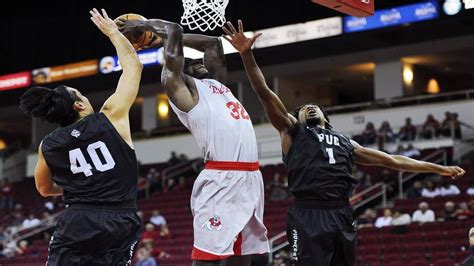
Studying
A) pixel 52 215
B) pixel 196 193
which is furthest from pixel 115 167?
pixel 52 215

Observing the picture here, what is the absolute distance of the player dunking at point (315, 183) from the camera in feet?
19.0

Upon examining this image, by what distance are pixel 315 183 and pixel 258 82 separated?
0.92 metres

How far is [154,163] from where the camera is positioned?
28.5 m

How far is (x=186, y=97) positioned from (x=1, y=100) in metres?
28.4

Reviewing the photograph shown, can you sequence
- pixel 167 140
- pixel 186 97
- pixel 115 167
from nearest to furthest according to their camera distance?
pixel 115 167 → pixel 186 97 → pixel 167 140

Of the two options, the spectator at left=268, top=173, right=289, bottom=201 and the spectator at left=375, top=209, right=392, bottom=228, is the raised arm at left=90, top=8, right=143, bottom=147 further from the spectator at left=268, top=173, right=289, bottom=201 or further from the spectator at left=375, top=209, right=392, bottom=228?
the spectator at left=268, top=173, right=289, bottom=201

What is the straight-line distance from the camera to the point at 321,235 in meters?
5.79

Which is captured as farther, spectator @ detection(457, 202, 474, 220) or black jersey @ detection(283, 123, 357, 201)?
spectator @ detection(457, 202, 474, 220)

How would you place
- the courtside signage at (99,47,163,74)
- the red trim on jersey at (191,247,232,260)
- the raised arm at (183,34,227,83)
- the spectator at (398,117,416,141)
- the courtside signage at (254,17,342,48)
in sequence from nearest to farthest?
the red trim on jersey at (191,247,232,260), the raised arm at (183,34,227,83), the courtside signage at (254,17,342,48), the spectator at (398,117,416,141), the courtside signage at (99,47,163,74)

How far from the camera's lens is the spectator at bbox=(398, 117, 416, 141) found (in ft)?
74.5

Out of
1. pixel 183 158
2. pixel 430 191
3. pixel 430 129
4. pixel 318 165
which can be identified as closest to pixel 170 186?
pixel 183 158

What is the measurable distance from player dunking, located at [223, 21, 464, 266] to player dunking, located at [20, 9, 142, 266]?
1385 mm

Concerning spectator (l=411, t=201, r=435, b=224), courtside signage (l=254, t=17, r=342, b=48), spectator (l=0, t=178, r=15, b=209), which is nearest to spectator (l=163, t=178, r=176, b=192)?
courtside signage (l=254, t=17, r=342, b=48)

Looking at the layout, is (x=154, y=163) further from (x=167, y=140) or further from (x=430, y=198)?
(x=430, y=198)
